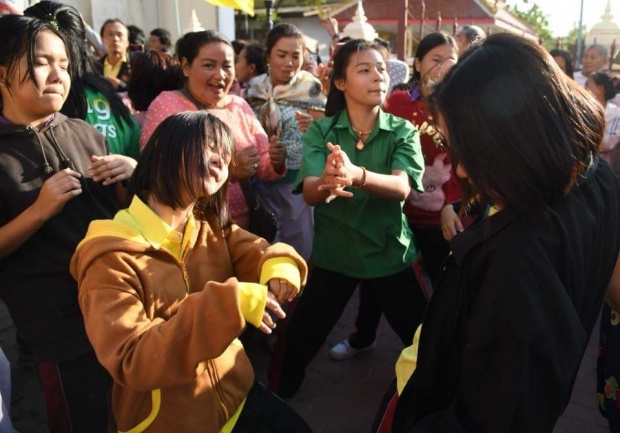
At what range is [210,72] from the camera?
2.72 meters

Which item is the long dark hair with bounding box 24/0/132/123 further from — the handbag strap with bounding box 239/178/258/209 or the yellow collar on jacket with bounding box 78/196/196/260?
the yellow collar on jacket with bounding box 78/196/196/260

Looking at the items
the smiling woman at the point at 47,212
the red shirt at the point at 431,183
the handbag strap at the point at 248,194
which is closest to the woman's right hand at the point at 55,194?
the smiling woman at the point at 47,212

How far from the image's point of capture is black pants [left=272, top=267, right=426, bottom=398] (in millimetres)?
2576

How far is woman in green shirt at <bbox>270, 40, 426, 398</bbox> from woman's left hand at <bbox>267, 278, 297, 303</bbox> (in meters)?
0.82

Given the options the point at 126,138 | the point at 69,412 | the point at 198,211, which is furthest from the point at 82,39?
the point at 69,412

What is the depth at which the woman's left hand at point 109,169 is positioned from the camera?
1.87 m

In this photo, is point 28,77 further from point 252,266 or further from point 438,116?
point 438,116

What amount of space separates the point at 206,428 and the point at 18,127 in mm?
1218

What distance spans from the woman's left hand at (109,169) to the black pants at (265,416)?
36.8 inches

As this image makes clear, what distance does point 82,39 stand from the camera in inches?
92.7

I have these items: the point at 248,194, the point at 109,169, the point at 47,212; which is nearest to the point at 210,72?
the point at 248,194

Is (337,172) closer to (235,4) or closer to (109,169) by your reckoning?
(109,169)

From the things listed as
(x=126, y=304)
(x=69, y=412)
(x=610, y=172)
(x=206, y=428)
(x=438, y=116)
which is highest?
(x=438, y=116)

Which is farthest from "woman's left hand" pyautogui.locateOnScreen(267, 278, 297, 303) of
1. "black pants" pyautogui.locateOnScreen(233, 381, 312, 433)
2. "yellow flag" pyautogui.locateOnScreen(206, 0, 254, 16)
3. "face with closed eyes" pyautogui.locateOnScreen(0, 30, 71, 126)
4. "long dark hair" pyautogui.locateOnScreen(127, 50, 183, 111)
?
"yellow flag" pyautogui.locateOnScreen(206, 0, 254, 16)
